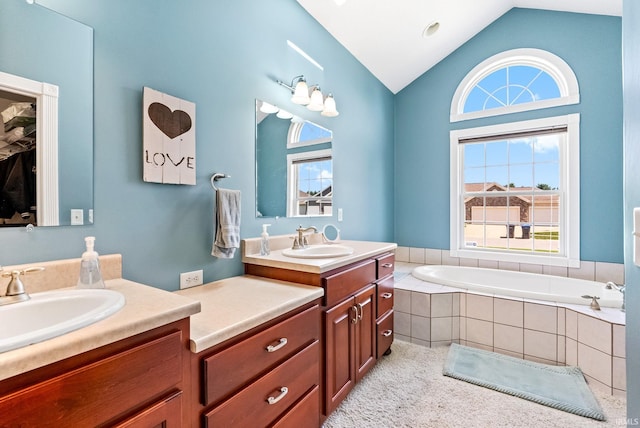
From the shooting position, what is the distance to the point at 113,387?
2.35 feet

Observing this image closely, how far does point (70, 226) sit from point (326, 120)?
198 centimetres

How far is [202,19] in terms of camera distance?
1.55m

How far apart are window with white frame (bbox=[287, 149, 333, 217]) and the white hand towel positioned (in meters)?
0.64

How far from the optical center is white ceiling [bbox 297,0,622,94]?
8.21ft

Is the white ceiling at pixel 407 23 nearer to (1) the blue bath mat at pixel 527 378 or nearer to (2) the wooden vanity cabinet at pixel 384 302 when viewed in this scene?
(2) the wooden vanity cabinet at pixel 384 302

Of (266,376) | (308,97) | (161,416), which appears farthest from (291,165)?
(161,416)

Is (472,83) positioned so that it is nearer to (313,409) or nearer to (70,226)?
(313,409)

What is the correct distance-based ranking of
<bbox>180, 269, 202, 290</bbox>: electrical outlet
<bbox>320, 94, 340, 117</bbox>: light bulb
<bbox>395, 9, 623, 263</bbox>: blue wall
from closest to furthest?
<bbox>180, 269, 202, 290</bbox>: electrical outlet, <bbox>320, 94, 340, 117</bbox>: light bulb, <bbox>395, 9, 623, 263</bbox>: blue wall

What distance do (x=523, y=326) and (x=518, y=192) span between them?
159cm

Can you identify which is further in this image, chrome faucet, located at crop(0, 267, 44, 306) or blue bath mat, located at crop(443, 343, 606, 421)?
blue bath mat, located at crop(443, 343, 606, 421)

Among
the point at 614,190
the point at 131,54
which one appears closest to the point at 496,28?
the point at 614,190

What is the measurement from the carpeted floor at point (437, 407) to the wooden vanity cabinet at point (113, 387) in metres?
1.15

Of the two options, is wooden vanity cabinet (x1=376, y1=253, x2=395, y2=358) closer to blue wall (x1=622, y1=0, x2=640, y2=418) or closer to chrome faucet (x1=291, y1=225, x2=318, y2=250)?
chrome faucet (x1=291, y1=225, x2=318, y2=250)

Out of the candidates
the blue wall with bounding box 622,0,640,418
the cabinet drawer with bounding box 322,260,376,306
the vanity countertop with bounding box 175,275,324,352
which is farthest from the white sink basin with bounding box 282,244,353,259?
the blue wall with bounding box 622,0,640,418
